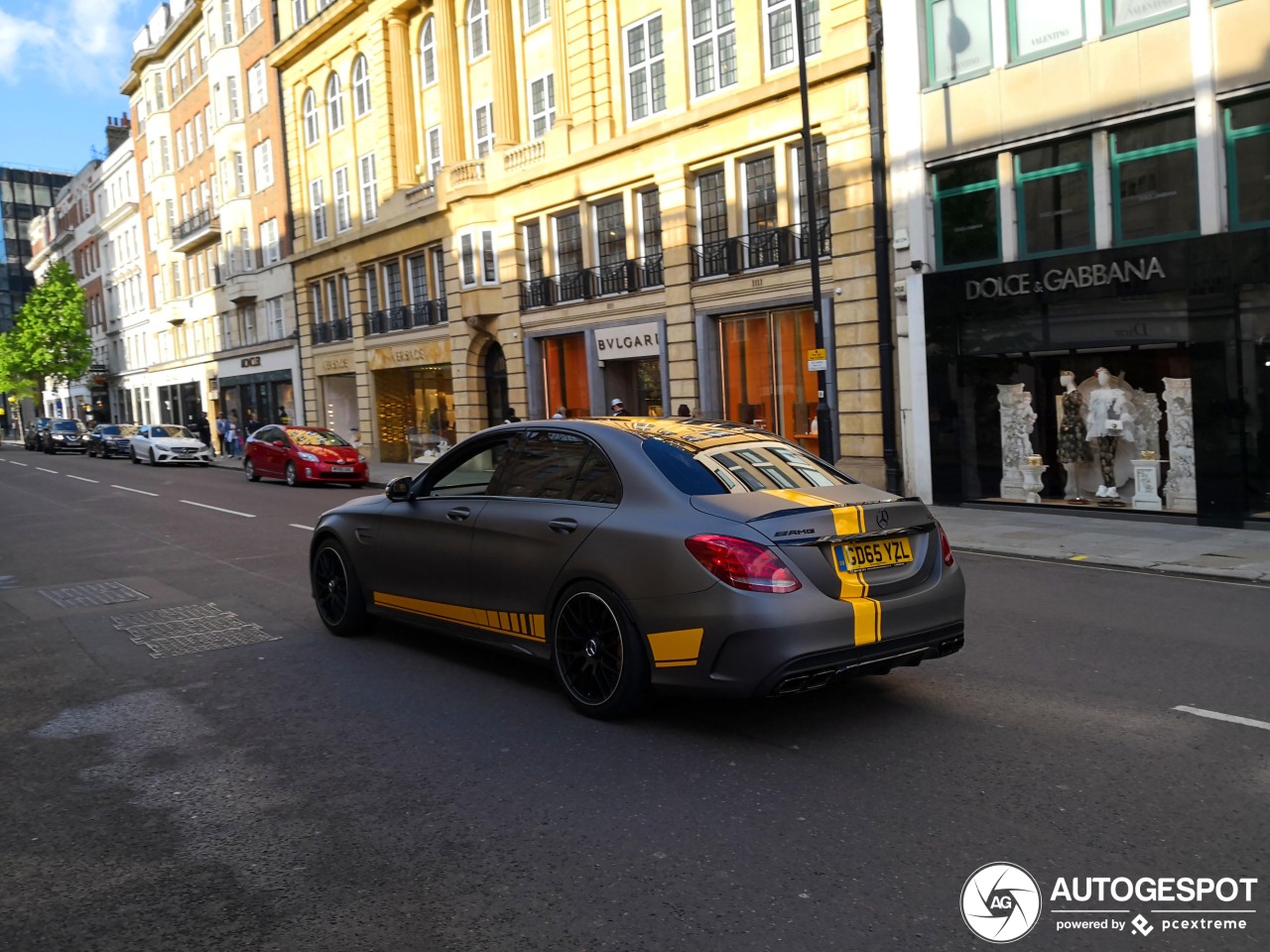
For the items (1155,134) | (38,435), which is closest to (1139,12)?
(1155,134)

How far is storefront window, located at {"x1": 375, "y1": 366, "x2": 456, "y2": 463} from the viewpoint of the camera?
33.2m

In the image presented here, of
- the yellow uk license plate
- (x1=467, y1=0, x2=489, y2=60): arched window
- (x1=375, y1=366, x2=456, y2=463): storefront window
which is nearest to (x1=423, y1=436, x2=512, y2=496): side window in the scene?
the yellow uk license plate

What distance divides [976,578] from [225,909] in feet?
27.4

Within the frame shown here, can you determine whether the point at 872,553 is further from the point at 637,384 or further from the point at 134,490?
the point at 134,490

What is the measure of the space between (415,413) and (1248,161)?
85.4ft

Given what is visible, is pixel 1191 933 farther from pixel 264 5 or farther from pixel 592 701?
pixel 264 5

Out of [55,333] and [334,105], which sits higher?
[334,105]

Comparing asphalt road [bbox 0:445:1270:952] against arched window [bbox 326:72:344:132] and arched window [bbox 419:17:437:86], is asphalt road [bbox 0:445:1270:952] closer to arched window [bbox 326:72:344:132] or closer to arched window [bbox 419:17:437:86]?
arched window [bbox 419:17:437:86]

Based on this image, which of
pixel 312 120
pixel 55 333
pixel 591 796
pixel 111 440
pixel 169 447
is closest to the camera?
pixel 591 796

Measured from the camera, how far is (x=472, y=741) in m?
5.51

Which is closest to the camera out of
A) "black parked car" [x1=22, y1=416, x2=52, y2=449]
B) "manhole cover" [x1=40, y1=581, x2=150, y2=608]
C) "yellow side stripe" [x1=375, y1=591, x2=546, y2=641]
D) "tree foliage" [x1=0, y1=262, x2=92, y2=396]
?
"yellow side stripe" [x1=375, y1=591, x2=546, y2=641]

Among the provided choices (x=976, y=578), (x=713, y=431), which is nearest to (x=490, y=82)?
(x=976, y=578)

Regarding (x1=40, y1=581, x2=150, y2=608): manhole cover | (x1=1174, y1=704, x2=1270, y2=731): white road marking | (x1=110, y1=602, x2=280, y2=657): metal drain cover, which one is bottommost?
(x1=1174, y1=704, x2=1270, y2=731): white road marking

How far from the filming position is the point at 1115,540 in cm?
1316
